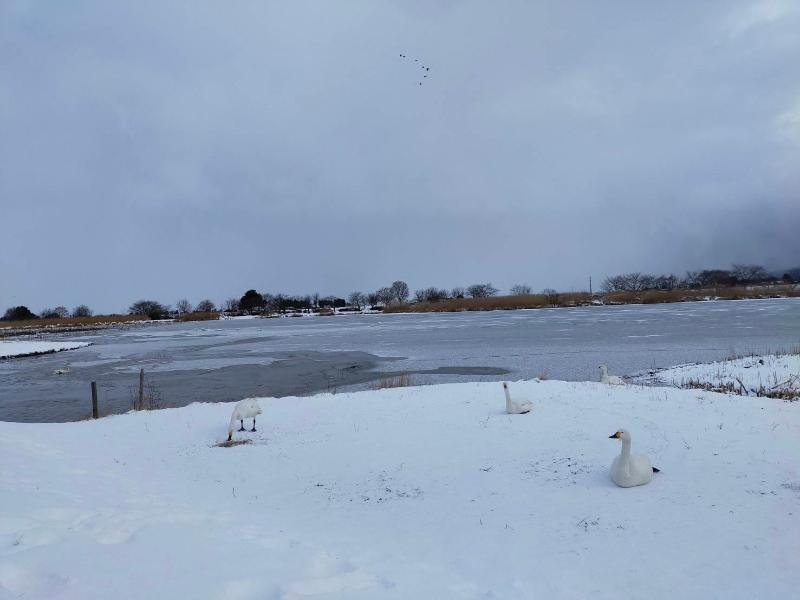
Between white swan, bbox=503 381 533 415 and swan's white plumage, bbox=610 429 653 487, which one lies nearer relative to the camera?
swan's white plumage, bbox=610 429 653 487

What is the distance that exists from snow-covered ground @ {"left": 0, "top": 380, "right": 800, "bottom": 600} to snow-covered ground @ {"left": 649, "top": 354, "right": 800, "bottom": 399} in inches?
126

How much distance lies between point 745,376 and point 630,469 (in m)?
11.6

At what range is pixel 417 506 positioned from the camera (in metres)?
6.96

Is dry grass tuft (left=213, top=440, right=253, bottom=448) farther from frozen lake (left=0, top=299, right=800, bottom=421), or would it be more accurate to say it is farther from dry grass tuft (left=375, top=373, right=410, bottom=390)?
dry grass tuft (left=375, top=373, right=410, bottom=390)

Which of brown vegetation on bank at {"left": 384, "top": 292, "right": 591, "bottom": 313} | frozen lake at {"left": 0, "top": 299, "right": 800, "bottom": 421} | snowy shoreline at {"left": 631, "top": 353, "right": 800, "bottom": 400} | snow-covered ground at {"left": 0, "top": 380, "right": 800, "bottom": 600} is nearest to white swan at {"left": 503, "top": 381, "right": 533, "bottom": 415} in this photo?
snow-covered ground at {"left": 0, "top": 380, "right": 800, "bottom": 600}

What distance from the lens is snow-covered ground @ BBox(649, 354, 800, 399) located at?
14.0 m

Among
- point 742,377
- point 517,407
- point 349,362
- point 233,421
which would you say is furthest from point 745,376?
point 349,362

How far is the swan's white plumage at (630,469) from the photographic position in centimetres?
683

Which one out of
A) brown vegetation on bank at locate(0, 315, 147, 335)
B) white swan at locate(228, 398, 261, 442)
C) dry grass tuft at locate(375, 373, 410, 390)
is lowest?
dry grass tuft at locate(375, 373, 410, 390)

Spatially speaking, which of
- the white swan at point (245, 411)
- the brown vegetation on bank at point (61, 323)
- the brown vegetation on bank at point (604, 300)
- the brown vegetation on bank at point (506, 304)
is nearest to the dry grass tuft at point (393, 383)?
the white swan at point (245, 411)

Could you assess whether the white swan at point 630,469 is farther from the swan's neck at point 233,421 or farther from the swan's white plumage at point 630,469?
the swan's neck at point 233,421

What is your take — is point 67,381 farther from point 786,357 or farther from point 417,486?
point 786,357

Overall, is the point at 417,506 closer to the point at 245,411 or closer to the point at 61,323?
the point at 245,411

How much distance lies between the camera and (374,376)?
21094mm
